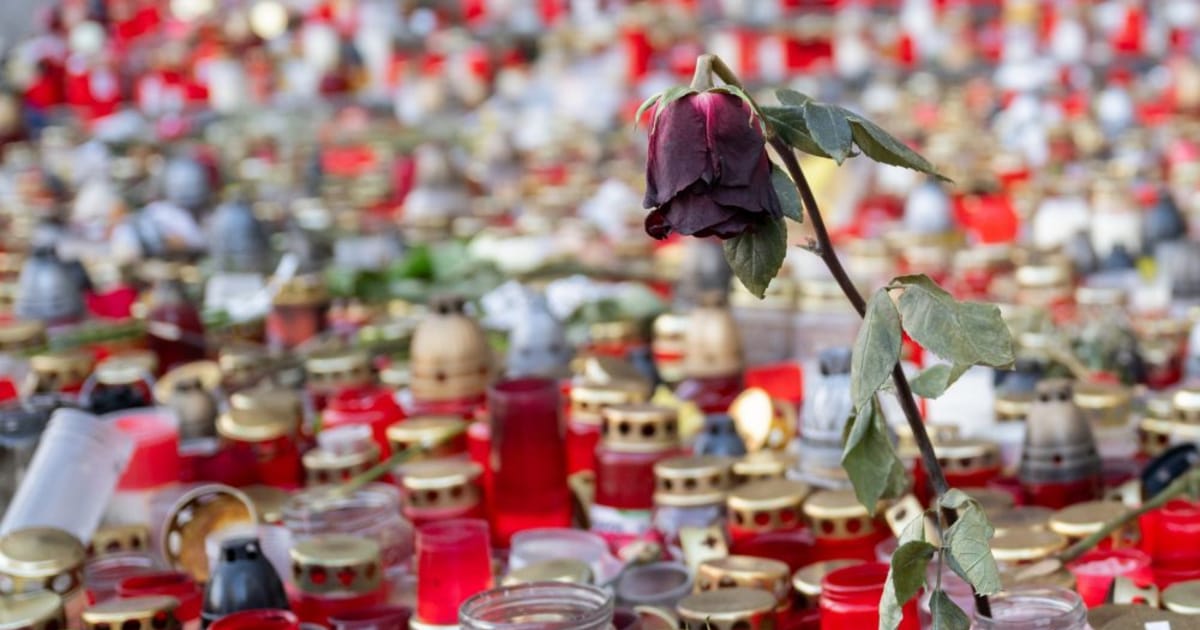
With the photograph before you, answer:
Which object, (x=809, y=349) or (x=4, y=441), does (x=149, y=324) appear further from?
(x=809, y=349)

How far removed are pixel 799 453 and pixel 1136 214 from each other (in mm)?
1168

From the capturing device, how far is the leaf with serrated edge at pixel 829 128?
0.65 meters

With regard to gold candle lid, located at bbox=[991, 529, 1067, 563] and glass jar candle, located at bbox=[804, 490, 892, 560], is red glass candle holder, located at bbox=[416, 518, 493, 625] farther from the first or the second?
gold candle lid, located at bbox=[991, 529, 1067, 563]

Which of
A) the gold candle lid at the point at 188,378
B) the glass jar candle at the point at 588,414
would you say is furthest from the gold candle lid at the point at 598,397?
the gold candle lid at the point at 188,378

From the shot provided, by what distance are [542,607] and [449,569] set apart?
0.16 meters

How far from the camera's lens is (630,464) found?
1172mm

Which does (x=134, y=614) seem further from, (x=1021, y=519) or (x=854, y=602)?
(x=1021, y=519)

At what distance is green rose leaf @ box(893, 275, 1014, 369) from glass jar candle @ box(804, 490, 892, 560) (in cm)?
37

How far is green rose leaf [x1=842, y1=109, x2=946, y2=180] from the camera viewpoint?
672 millimetres

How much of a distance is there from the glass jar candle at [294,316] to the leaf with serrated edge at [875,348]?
1.34 metres

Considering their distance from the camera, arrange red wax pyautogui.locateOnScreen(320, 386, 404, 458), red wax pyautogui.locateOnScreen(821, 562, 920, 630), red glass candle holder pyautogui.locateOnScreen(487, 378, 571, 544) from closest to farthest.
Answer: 1. red wax pyautogui.locateOnScreen(821, 562, 920, 630)
2. red glass candle holder pyautogui.locateOnScreen(487, 378, 571, 544)
3. red wax pyautogui.locateOnScreen(320, 386, 404, 458)

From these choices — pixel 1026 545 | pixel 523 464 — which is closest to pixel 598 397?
pixel 523 464

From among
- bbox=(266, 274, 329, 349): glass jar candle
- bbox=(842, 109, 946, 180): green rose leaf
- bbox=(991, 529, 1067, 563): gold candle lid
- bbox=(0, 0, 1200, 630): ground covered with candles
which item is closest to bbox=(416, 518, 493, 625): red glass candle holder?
bbox=(0, 0, 1200, 630): ground covered with candles

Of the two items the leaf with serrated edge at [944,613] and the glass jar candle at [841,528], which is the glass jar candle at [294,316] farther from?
the leaf with serrated edge at [944,613]
